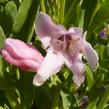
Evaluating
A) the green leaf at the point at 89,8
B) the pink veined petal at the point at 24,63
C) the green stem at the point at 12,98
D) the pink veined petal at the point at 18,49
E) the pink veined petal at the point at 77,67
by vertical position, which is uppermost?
the green leaf at the point at 89,8

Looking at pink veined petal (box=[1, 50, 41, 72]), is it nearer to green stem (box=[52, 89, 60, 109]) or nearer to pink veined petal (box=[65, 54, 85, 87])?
pink veined petal (box=[65, 54, 85, 87])

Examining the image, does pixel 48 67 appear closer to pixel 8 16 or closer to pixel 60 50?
pixel 60 50

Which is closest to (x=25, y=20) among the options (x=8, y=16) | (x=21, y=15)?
(x=21, y=15)

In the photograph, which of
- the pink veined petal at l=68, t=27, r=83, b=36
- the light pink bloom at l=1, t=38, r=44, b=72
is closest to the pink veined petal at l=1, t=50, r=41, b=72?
the light pink bloom at l=1, t=38, r=44, b=72

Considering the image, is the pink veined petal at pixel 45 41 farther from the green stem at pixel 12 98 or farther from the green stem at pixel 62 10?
the green stem at pixel 12 98

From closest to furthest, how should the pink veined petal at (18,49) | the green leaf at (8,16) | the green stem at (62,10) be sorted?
the pink veined petal at (18,49) < the green stem at (62,10) < the green leaf at (8,16)

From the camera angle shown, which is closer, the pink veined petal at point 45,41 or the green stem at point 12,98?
the pink veined petal at point 45,41

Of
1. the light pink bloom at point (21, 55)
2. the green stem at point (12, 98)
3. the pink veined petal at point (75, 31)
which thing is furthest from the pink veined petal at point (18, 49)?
the green stem at point (12, 98)

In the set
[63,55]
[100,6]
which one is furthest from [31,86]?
[100,6]
